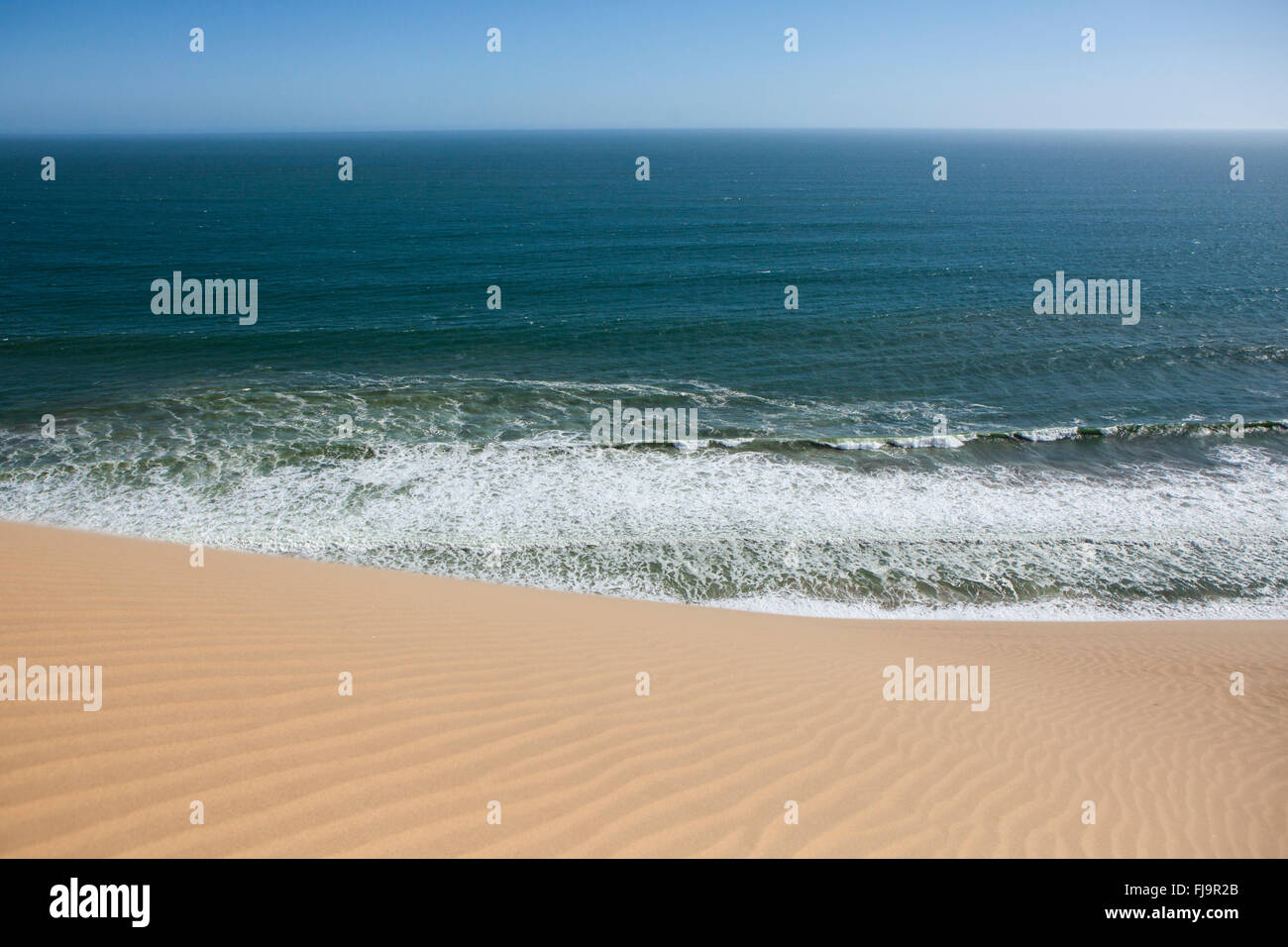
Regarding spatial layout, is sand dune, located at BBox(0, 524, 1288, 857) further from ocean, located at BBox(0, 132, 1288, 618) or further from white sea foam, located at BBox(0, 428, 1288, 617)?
ocean, located at BBox(0, 132, 1288, 618)

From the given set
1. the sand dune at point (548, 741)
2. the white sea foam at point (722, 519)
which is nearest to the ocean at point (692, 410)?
the white sea foam at point (722, 519)

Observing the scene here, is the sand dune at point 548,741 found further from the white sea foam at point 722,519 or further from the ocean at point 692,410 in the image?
the ocean at point 692,410

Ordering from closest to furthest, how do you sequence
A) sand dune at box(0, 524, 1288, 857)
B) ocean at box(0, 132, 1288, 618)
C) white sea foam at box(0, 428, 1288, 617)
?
sand dune at box(0, 524, 1288, 857), white sea foam at box(0, 428, 1288, 617), ocean at box(0, 132, 1288, 618)

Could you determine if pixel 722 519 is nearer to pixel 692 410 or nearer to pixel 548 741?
pixel 692 410

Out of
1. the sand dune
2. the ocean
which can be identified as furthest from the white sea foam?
the sand dune

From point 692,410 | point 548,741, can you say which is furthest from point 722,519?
point 548,741

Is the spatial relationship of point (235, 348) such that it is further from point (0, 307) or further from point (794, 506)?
point (794, 506)
